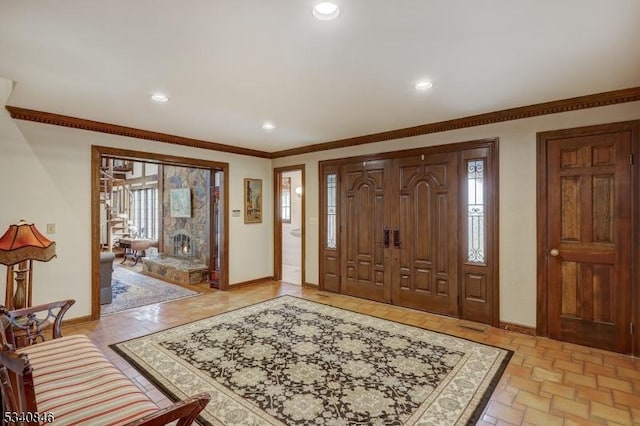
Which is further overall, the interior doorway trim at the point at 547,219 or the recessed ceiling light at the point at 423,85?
the interior doorway trim at the point at 547,219

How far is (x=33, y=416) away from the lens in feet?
3.88

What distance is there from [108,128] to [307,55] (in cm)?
317

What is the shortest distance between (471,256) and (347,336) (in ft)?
6.08

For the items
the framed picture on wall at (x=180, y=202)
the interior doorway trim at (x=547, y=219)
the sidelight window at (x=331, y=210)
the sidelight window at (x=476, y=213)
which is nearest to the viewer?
the interior doorway trim at (x=547, y=219)

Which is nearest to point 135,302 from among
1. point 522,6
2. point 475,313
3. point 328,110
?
point 328,110

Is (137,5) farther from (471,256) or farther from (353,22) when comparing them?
(471,256)

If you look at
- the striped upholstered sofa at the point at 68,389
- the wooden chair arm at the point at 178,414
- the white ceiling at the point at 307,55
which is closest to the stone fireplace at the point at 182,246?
the white ceiling at the point at 307,55

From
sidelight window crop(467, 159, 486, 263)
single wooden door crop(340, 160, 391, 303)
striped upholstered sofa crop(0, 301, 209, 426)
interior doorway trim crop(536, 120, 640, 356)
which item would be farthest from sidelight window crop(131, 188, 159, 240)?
interior doorway trim crop(536, 120, 640, 356)

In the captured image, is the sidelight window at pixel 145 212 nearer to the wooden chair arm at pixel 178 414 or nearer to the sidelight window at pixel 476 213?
the sidelight window at pixel 476 213

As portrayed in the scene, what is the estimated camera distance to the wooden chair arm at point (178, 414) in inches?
47.2

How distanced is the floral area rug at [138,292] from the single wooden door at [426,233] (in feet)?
11.3

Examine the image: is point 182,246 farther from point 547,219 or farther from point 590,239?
point 590,239

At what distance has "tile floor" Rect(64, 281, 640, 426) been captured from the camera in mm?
2221

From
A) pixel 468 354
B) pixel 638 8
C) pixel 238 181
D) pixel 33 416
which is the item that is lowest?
pixel 468 354
